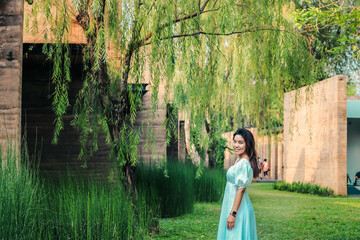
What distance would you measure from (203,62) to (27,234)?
3.19 metres

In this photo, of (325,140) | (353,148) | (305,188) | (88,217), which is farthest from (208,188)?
(353,148)

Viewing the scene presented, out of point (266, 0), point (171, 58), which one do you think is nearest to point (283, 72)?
point (266, 0)

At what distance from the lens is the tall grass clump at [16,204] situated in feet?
10.9

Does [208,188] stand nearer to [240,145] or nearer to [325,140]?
[325,140]

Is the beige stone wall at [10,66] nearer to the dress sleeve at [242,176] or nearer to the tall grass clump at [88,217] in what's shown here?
the tall grass clump at [88,217]

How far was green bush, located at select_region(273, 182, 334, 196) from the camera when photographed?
526 inches

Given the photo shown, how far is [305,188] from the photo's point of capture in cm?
1452

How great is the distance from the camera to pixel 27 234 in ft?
11.3

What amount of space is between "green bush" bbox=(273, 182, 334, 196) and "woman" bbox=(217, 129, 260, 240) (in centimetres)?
1032

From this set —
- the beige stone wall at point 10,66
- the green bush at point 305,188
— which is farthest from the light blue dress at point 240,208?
the green bush at point 305,188

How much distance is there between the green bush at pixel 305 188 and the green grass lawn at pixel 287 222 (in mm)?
2135

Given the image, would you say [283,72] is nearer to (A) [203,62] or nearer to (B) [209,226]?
(A) [203,62]

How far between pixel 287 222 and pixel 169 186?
78.8 inches

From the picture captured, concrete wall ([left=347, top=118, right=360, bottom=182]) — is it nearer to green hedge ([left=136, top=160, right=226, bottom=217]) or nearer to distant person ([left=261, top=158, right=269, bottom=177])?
distant person ([left=261, top=158, right=269, bottom=177])
